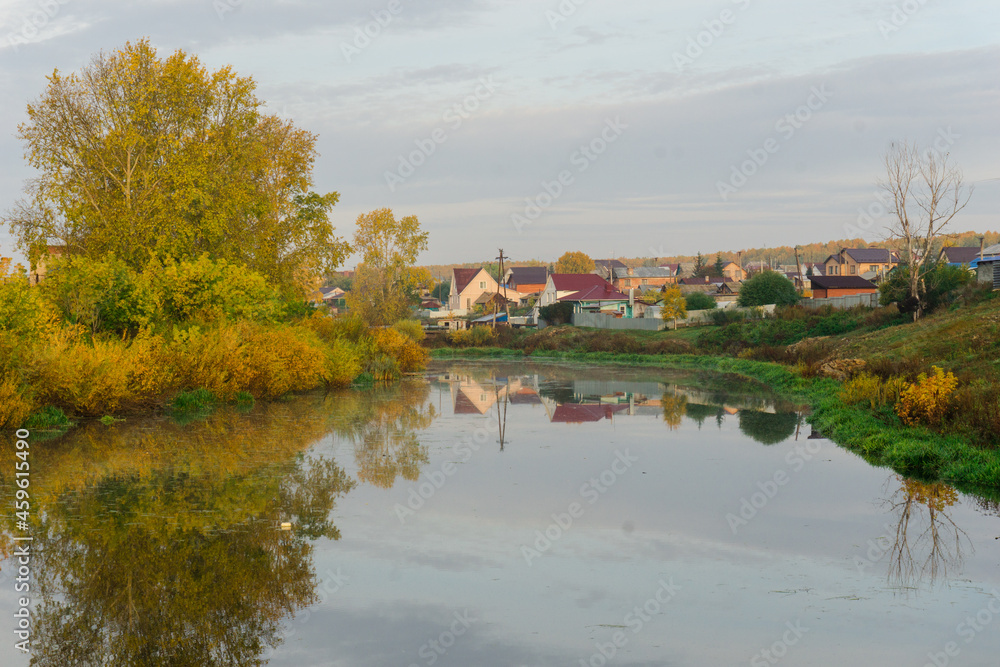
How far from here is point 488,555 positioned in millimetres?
10703

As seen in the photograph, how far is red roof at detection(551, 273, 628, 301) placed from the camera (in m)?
81.9

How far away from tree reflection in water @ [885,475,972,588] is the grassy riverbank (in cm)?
88

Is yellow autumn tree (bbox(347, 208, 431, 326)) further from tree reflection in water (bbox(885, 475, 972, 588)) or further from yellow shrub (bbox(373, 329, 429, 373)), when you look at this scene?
tree reflection in water (bbox(885, 475, 972, 588))

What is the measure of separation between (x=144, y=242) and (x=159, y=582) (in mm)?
20938

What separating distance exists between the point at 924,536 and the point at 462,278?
10454cm

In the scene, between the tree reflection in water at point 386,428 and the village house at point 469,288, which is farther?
the village house at point 469,288

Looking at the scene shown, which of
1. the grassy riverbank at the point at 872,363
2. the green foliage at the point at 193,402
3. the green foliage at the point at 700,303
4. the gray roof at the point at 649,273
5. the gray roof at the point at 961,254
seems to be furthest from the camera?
the gray roof at the point at 649,273

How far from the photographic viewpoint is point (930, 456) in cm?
1580

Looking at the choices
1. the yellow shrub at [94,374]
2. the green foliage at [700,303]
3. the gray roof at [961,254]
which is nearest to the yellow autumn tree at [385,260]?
the green foliage at [700,303]

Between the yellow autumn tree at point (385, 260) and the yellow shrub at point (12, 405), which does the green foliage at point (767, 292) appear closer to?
the yellow autumn tree at point (385, 260)

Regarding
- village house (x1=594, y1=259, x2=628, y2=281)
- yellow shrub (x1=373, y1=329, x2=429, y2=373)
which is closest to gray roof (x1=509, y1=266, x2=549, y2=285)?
village house (x1=594, y1=259, x2=628, y2=281)

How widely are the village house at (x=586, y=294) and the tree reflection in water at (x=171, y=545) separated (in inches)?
2385

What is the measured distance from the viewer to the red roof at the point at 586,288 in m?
81.9

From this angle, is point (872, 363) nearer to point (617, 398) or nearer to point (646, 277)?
point (617, 398)
